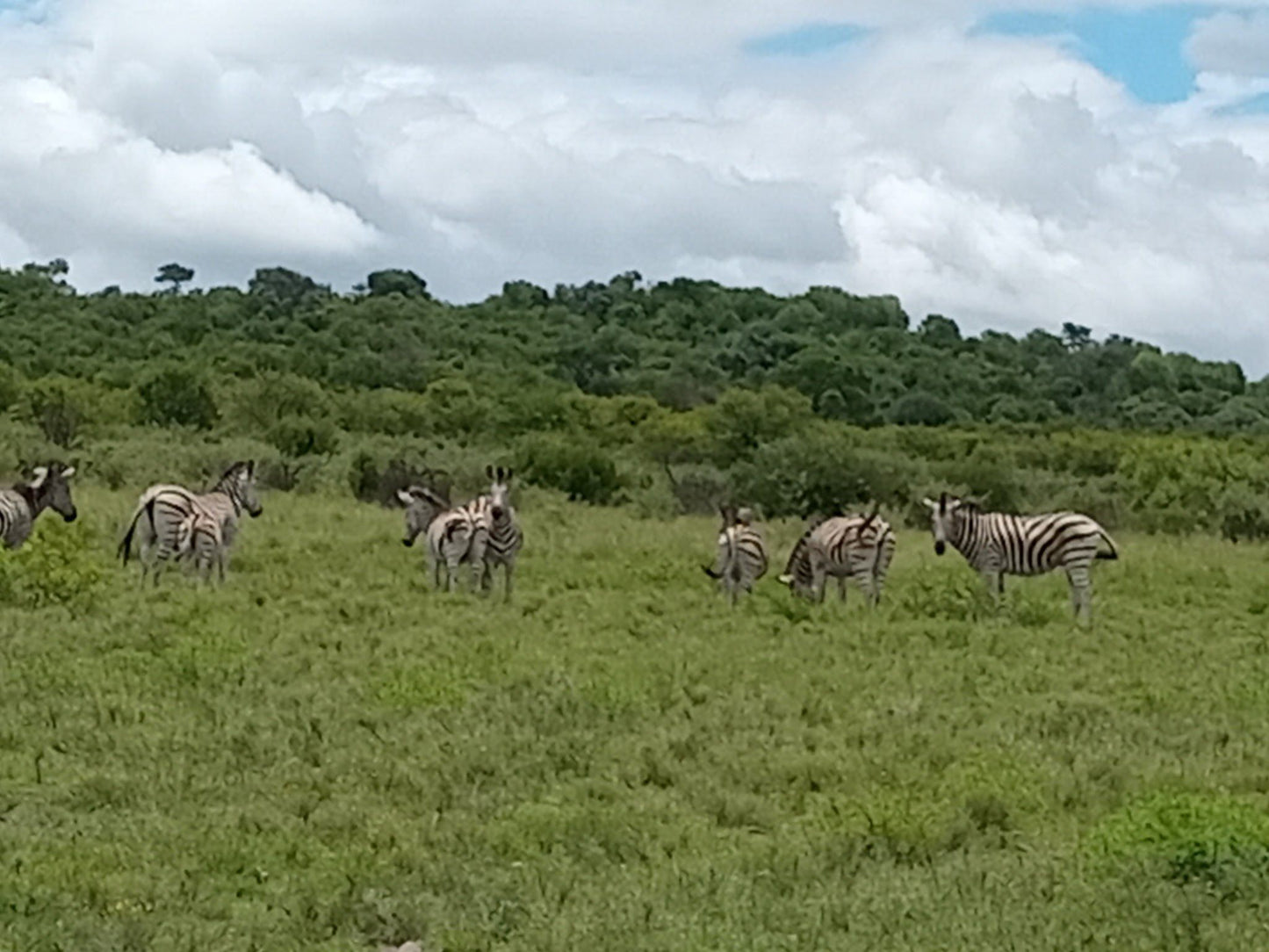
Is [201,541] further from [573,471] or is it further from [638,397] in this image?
[638,397]

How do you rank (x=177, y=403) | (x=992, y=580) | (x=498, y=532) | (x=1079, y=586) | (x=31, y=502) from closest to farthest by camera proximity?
(x=1079, y=586), (x=498, y=532), (x=992, y=580), (x=31, y=502), (x=177, y=403)

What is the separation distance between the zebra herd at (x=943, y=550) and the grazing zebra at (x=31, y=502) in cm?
625

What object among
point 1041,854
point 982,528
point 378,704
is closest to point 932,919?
point 1041,854

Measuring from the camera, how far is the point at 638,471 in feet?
109

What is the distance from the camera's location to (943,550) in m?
17.1

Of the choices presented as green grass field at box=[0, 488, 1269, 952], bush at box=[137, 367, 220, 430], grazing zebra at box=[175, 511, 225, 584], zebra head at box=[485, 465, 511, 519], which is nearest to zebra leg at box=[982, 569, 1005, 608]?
green grass field at box=[0, 488, 1269, 952]

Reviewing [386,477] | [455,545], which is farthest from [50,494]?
[386,477]

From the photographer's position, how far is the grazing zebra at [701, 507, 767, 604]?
16938mm

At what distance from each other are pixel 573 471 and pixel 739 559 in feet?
45.6

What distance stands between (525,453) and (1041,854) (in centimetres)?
2430

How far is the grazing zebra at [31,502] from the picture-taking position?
1730cm

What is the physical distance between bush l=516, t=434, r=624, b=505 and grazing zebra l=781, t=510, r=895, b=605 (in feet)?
43.6

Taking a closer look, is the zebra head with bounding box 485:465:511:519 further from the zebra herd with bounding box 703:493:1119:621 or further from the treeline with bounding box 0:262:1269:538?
the treeline with bounding box 0:262:1269:538

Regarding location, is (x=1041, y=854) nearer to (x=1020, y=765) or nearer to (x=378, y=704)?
(x=1020, y=765)
